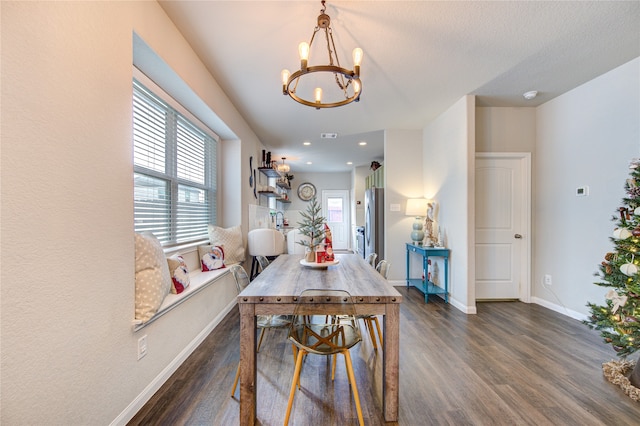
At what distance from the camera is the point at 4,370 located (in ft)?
2.99

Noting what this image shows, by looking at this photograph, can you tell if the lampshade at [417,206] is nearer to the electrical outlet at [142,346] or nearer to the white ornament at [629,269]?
the white ornament at [629,269]

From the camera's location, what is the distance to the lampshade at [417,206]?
427cm

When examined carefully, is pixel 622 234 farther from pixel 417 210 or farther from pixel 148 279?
pixel 148 279

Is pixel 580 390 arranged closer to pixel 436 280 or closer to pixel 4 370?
pixel 436 280

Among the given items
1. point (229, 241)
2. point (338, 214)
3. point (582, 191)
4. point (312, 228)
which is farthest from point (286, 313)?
point (338, 214)

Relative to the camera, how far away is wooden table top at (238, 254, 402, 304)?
152 centimetres

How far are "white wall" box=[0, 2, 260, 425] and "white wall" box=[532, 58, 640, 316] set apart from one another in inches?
159

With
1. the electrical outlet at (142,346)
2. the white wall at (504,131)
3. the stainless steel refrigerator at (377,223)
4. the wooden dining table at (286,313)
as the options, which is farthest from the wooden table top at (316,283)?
the white wall at (504,131)

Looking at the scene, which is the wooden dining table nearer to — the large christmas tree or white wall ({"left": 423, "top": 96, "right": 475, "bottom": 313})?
the large christmas tree

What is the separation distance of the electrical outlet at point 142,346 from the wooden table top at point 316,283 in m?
0.70

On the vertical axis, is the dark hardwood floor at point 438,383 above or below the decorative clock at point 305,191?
→ below

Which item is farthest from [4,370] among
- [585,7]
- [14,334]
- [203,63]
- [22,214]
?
[585,7]

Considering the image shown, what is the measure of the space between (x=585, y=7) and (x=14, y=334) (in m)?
3.50

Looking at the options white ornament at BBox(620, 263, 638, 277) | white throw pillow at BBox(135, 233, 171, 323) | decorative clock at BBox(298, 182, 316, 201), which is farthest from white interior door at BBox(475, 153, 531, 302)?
decorative clock at BBox(298, 182, 316, 201)
